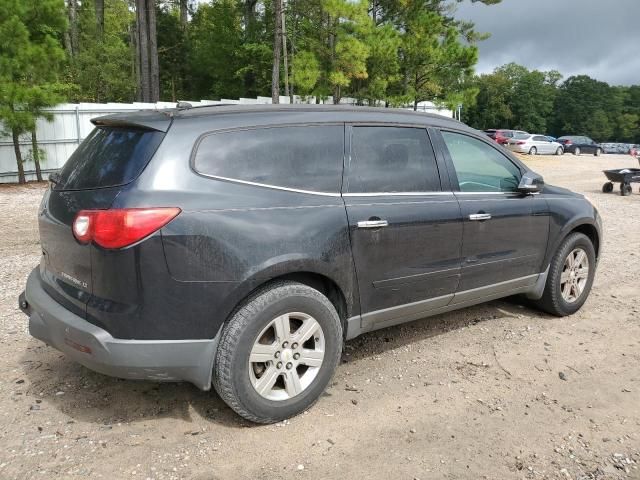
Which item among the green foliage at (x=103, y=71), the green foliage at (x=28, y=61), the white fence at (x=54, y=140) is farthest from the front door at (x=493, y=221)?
the green foliage at (x=103, y=71)

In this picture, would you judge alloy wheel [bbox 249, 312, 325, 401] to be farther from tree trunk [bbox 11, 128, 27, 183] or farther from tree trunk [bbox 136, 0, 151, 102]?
tree trunk [bbox 136, 0, 151, 102]

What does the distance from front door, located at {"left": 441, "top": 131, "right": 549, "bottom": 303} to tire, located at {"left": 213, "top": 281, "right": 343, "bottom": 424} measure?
4.28ft

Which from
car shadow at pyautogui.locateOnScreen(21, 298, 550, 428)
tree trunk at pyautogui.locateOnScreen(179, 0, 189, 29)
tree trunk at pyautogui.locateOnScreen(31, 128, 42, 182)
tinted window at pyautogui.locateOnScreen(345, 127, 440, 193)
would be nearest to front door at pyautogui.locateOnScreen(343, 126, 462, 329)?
tinted window at pyautogui.locateOnScreen(345, 127, 440, 193)

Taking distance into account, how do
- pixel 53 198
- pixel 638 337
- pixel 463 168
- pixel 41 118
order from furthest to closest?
pixel 41 118 < pixel 638 337 < pixel 463 168 < pixel 53 198

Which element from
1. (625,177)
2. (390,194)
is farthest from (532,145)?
(390,194)

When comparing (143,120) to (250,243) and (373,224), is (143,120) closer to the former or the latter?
(250,243)

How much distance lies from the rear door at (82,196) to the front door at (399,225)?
125cm

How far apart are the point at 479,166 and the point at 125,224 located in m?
2.78

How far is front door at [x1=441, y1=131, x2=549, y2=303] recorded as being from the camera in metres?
4.12

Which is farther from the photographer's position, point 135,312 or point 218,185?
point 218,185

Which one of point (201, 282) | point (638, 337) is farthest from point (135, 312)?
point (638, 337)

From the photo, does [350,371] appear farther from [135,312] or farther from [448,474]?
[135,312]

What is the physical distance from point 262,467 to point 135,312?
100 centimetres

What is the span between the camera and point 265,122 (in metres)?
3.29
